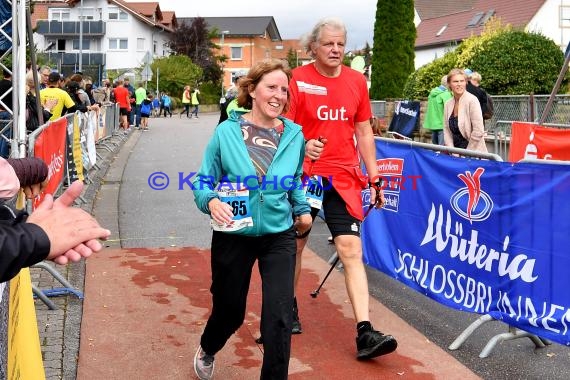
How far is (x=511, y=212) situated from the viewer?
4.78m

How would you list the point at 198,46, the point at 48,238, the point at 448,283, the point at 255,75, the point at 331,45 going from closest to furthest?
the point at 48,238
the point at 255,75
the point at 331,45
the point at 448,283
the point at 198,46

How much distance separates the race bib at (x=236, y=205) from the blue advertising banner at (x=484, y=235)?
72.0 inches

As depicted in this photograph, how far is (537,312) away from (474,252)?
2.26 feet

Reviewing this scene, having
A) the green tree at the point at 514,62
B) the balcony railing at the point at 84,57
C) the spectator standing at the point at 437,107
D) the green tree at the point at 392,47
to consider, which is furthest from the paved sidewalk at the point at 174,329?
the balcony railing at the point at 84,57

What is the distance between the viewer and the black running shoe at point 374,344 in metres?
4.57

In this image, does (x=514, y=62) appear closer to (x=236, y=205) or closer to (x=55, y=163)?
(x=55, y=163)

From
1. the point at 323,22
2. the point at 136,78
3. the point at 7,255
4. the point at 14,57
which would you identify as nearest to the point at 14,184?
the point at 7,255

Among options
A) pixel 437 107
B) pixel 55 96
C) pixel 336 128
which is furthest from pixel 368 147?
pixel 437 107

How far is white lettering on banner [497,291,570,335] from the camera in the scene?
4.41m

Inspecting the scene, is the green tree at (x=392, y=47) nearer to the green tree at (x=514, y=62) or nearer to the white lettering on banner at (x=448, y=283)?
the green tree at (x=514, y=62)

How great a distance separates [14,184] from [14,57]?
6.52 m

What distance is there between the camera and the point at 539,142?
9977mm

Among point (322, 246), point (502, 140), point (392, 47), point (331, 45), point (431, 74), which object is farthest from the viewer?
point (392, 47)

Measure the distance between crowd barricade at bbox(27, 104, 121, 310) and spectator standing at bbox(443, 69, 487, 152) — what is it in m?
4.91
